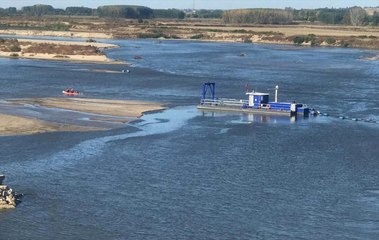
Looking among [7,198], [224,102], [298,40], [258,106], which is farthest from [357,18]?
[7,198]

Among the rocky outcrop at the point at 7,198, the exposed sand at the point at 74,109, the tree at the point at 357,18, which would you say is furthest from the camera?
the tree at the point at 357,18

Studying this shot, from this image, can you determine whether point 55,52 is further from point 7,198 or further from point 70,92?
point 7,198

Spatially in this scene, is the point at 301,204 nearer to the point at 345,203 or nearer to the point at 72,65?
the point at 345,203

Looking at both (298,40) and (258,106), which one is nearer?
(258,106)

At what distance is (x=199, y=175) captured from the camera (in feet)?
93.6

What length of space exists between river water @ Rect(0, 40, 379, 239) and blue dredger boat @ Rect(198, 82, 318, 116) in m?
1.07

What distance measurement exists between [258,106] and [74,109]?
9.99 m

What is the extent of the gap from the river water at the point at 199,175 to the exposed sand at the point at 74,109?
1.26 m

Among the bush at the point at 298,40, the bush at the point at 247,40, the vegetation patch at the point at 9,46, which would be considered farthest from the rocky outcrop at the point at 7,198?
the bush at the point at 247,40

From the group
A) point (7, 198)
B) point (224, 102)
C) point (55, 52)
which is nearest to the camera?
point (7, 198)

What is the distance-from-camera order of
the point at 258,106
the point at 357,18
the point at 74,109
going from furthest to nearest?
1. the point at 357,18
2. the point at 258,106
3. the point at 74,109

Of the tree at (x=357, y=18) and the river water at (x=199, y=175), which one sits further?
the tree at (x=357, y=18)

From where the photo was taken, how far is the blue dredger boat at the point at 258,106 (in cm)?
4369

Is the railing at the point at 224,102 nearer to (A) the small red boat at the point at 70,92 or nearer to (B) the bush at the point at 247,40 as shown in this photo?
(A) the small red boat at the point at 70,92
